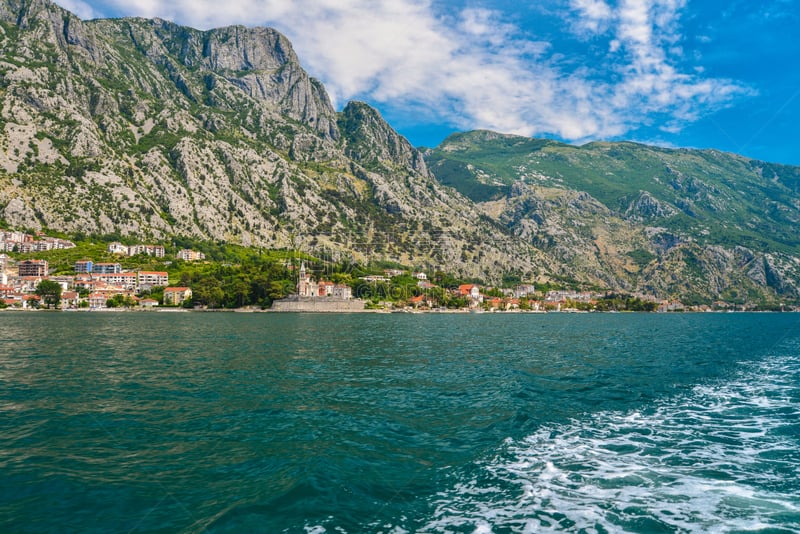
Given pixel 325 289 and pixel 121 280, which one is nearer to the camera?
pixel 121 280

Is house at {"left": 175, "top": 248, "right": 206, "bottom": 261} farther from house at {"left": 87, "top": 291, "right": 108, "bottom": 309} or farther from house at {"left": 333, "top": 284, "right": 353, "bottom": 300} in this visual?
house at {"left": 333, "top": 284, "right": 353, "bottom": 300}

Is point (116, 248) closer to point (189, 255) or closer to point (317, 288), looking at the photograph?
point (189, 255)

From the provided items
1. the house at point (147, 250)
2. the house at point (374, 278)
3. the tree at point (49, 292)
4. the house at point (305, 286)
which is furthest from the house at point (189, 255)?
the house at point (374, 278)

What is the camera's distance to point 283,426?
1712 centimetres

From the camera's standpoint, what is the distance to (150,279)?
6068 inches

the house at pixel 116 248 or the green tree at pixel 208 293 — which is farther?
the house at pixel 116 248

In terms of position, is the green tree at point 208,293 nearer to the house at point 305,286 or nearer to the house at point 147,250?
the house at point 305,286

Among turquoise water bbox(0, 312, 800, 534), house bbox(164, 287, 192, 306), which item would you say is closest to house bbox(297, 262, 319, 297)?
house bbox(164, 287, 192, 306)

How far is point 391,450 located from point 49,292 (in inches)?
5957

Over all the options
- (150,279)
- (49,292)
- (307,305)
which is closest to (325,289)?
(307,305)

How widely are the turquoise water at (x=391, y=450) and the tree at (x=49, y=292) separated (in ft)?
401

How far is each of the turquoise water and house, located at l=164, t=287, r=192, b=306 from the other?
378 feet

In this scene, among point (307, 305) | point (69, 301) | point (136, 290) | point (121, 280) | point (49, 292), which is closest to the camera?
point (49, 292)

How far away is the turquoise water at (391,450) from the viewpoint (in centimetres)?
987
